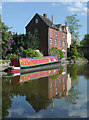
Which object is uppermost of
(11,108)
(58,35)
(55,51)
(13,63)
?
(58,35)

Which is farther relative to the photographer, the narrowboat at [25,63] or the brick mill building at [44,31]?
the brick mill building at [44,31]

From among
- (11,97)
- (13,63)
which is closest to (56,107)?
(11,97)

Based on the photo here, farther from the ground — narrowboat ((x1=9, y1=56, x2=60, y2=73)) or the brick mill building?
the brick mill building

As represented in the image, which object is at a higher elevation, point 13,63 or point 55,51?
point 55,51

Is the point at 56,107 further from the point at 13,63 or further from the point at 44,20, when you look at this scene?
the point at 44,20

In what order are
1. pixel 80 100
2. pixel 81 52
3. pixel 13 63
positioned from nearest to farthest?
pixel 80 100, pixel 13 63, pixel 81 52

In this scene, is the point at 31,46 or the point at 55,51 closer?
the point at 31,46

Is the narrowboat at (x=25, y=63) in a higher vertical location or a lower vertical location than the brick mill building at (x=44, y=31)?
lower

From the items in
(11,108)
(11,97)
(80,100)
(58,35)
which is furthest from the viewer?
(58,35)

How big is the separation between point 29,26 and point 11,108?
31.1m

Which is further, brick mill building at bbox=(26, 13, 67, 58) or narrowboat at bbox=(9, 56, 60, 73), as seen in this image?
brick mill building at bbox=(26, 13, 67, 58)

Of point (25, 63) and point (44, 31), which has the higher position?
point (44, 31)

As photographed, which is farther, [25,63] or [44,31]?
[44,31]

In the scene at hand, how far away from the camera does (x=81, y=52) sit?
4594 cm
